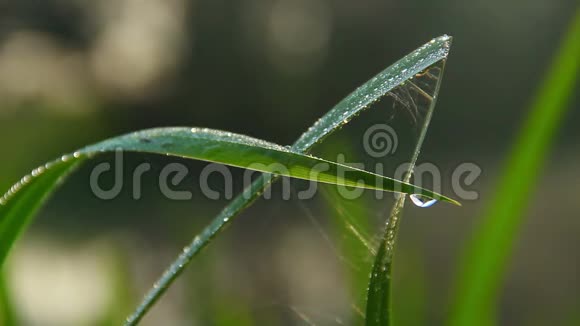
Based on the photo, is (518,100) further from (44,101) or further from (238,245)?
(44,101)

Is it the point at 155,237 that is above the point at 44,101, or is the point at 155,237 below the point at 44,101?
below

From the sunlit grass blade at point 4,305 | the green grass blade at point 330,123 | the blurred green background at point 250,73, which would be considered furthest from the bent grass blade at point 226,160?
the blurred green background at point 250,73

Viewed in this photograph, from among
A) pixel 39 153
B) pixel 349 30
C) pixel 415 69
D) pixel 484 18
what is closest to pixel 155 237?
pixel 39 153

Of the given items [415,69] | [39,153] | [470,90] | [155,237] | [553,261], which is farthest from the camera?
[470,90]

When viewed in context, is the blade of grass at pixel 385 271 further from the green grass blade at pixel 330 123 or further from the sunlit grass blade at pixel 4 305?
the sunlit grass blade at pixel 4 305

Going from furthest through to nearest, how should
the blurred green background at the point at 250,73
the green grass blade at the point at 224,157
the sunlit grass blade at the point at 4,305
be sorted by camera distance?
the blurred green background at the point at 250,73 → the sunlit grass blade at the point at 4,305 → the green grass blade at the point at 224,157

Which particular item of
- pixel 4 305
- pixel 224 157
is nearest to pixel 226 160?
pixel 224 157

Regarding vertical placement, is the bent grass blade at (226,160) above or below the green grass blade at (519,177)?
below
